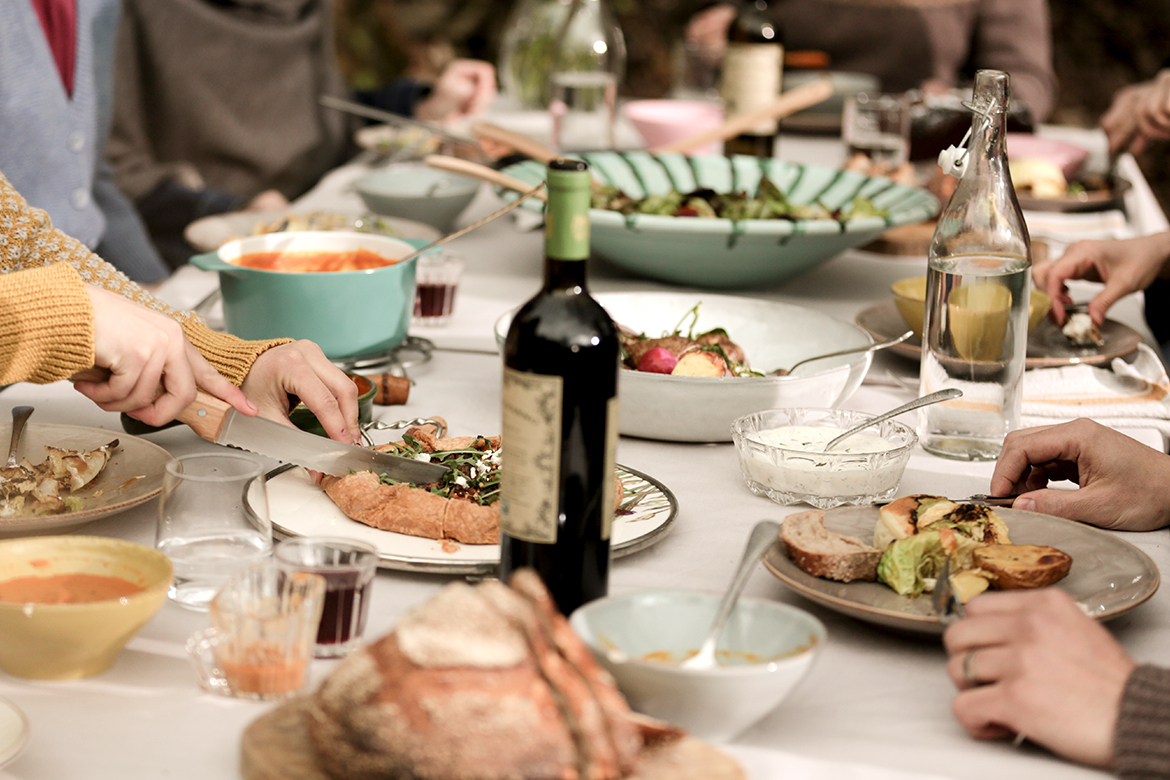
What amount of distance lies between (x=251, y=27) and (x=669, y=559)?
2.77 m

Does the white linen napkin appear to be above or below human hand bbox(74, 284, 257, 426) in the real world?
below

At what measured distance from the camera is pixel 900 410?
1.12 metres

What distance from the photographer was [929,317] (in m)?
1.24

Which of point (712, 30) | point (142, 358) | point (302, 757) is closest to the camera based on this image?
point (302, 757)

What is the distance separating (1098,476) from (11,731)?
34.7 inches

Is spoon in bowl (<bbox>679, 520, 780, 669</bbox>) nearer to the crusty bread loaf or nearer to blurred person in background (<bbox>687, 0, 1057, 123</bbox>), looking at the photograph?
the crusty bread loaf

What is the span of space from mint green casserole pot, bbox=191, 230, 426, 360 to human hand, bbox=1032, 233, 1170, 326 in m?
0.87

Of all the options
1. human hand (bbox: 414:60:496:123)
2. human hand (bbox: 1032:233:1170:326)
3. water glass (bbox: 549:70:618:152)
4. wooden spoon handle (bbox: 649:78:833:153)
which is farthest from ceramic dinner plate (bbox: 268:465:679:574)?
human hand (bbox: 414:60:496:123)

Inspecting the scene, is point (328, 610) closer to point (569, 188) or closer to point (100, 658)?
point (100, 658)

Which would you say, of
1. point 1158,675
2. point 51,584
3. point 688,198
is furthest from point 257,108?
point 1158,675

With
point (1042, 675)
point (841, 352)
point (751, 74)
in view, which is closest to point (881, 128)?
point (751, 74)

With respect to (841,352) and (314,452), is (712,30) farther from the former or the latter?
(314,452)

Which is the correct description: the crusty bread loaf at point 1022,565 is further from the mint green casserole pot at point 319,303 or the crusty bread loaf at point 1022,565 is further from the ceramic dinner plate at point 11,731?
the mint green casserole pot at point 319,303

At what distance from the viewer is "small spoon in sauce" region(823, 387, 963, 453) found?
3.67 ft
